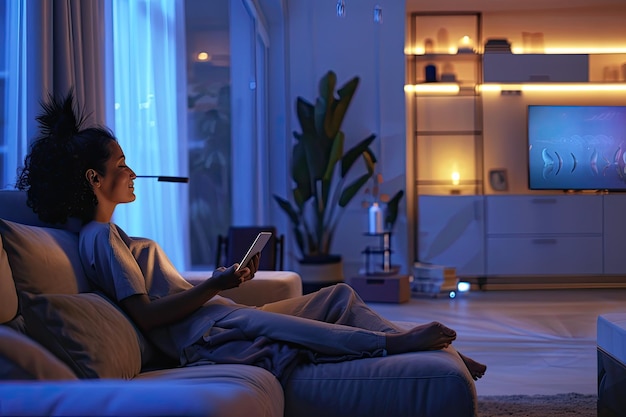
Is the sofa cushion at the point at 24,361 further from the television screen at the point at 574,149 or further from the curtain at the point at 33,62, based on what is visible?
the television screen at the point at 574,149

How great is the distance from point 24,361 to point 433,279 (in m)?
5.34

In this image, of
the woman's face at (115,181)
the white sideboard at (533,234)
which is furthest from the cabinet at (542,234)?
the woman's face at (115,181)

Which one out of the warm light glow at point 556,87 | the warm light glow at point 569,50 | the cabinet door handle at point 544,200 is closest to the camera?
the cabinet door handle at point 544,200

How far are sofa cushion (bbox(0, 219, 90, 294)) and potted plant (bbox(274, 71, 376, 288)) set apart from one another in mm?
4596

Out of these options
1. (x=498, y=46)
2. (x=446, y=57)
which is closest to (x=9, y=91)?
(x=446, y=57)

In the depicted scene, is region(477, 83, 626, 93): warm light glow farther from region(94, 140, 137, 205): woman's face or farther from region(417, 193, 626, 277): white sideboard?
region(94, 140, 137, 205): woman's face

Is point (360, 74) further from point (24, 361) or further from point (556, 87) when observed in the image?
point (24, 361)

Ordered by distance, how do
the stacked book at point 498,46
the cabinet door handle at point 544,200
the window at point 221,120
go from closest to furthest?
1. the window at point 221,120
2. the cabinet door handle at point 544,200
3. the stacked book at point 498,46

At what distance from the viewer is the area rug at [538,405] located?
2602 mm

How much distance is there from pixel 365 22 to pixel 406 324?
5217mm

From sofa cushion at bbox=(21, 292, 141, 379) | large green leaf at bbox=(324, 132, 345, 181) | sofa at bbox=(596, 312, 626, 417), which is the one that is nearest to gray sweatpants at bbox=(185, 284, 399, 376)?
sofa cushion at bbox=(21, 292, 141, 379)

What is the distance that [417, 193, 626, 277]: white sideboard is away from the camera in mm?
6781

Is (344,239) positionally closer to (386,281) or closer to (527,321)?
(386,281)

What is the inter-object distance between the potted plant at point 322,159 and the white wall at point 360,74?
1.28 feet
